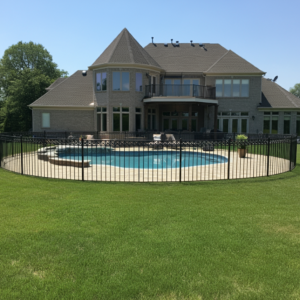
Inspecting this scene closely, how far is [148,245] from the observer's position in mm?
4656

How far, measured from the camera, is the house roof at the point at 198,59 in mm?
29297

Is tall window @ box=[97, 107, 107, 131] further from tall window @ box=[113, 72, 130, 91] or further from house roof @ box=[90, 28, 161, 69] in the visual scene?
house roof @ box=[90, 28, 161, 69]

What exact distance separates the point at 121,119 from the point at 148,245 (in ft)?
73.6

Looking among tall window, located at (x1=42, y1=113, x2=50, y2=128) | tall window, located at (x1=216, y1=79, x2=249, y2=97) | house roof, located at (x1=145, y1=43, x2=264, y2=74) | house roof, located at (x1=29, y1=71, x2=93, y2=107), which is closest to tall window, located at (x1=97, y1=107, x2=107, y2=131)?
house roof, located at (x1=29, y1=71, x2=93, y2=107)

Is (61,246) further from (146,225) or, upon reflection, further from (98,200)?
(98,200)

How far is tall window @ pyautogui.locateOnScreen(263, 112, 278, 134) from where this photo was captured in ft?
97.9

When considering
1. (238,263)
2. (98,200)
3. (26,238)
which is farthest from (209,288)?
(98,200)

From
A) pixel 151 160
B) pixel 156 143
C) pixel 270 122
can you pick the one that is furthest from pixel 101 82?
pixel 156 143

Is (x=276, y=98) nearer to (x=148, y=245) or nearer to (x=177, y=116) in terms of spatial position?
(x=177, y=116)

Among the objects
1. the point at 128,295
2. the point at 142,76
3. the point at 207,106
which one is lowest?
the point at 128,295

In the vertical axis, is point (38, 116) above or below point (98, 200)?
above

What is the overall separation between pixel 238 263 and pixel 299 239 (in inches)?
60.8

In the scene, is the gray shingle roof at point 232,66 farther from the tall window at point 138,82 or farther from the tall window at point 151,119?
the tall window at point 138,82

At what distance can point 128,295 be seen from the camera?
342 centimetres
